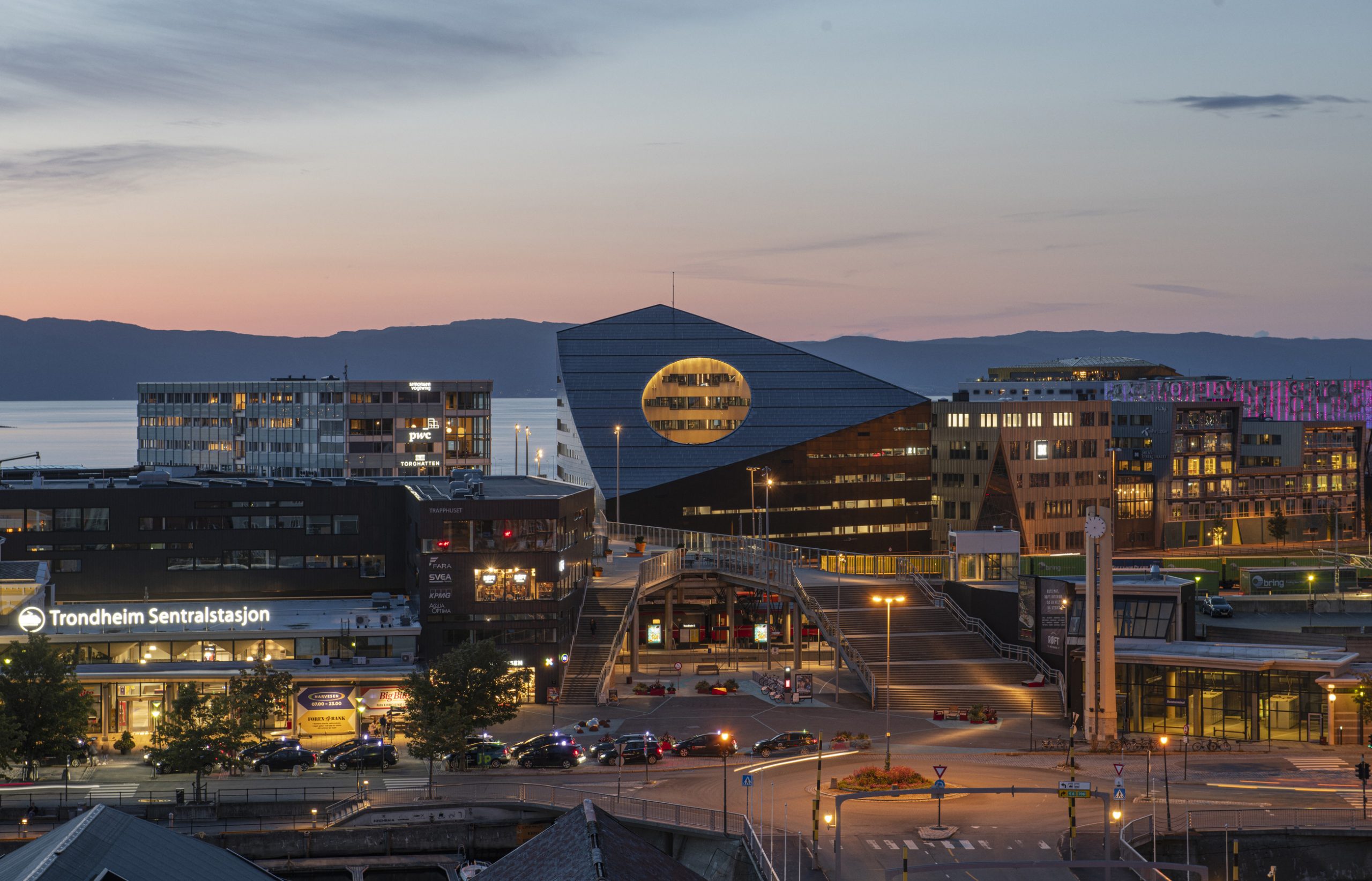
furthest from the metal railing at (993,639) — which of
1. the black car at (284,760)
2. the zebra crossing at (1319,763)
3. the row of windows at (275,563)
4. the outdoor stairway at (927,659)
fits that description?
the black car at (284,760)

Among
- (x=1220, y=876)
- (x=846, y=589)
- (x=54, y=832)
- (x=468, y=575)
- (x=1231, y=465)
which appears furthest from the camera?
(x=1231, y=465)

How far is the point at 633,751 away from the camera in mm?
69125

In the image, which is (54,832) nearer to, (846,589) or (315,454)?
(846,589)

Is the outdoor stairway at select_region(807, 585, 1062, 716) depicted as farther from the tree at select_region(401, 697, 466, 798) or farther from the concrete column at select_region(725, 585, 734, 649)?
the tree at select_region(401, 697, 466, 798)

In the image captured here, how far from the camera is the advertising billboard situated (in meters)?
77.8

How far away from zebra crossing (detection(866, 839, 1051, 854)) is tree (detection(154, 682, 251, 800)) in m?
28.8

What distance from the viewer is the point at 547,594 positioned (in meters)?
84.1

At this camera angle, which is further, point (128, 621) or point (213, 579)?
point (213, 579)

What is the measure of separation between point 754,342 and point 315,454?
235 ft

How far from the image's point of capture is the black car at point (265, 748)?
67438 mm

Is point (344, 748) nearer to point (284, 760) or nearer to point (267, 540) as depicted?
point (284, 760)

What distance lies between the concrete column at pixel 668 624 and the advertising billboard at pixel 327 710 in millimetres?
31059

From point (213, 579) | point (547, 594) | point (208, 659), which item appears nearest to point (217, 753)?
point (208, 659)

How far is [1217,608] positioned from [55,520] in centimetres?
7244
